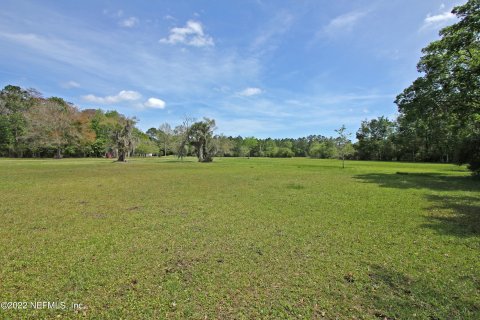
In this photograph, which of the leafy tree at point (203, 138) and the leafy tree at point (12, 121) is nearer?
the leafy tree at point (203, 138)

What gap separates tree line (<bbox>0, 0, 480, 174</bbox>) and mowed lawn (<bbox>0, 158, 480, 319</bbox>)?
15675mm

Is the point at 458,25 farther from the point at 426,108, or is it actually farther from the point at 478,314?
the point at 478,314

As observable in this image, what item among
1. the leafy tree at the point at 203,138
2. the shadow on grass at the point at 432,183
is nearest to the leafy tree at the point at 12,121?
the leafy tree at the point at 203,138

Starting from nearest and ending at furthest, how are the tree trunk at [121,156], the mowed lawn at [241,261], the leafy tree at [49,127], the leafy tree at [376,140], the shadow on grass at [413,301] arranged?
the shadow on grass at [413,301], the mowed lawn at [241,261], the tree trunk at [121,156], the leafy tree at [49,127], the leafy tree at [376,140]

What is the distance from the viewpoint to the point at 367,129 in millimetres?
92562

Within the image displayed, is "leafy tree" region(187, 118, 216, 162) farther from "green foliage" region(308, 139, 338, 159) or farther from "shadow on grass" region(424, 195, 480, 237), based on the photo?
"green foliage" region(308, 139, 338, 159)

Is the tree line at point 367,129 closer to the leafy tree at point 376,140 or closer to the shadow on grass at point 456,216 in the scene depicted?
the leafy tree at point 376,140

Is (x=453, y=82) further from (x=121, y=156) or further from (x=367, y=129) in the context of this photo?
(x=367, y=129)

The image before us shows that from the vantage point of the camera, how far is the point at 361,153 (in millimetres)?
88688

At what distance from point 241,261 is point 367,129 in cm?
10035

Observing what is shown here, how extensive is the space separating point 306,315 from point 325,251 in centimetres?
246

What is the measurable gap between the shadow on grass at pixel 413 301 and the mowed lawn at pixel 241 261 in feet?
0.06

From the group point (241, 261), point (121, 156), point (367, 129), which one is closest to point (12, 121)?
point (121, 156)

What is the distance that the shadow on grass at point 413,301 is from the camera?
3.50 metres
